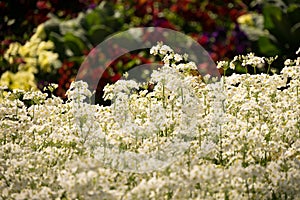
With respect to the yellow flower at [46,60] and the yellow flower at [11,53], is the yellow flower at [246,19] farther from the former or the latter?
the yellow flower at [11,53]

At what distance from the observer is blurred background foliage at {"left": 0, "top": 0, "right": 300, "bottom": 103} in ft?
20.0

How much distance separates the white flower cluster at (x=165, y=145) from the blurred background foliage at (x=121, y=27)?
6.77 ft

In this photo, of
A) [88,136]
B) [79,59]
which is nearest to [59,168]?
[88,136]

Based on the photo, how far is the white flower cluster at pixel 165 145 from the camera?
2719 mm

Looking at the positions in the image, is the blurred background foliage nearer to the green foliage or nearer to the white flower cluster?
the green foliage

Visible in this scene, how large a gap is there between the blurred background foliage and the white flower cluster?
2062mm

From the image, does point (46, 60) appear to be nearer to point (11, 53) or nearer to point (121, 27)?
point (11, 53)

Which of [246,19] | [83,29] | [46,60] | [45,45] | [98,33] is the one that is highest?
[246,19]

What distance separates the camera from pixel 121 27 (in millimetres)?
6902

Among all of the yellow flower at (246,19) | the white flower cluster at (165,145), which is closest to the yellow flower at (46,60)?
the yellow flower at (246,19)

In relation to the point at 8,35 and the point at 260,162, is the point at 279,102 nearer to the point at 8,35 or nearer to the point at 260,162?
the point at 260,162

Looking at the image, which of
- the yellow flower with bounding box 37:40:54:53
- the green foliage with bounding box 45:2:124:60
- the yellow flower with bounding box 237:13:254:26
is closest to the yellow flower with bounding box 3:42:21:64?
the yellow flower with bounding box 37:40:54:53

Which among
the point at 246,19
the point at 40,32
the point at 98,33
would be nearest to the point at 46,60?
the point at 40,32

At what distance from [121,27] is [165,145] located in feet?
13.1
